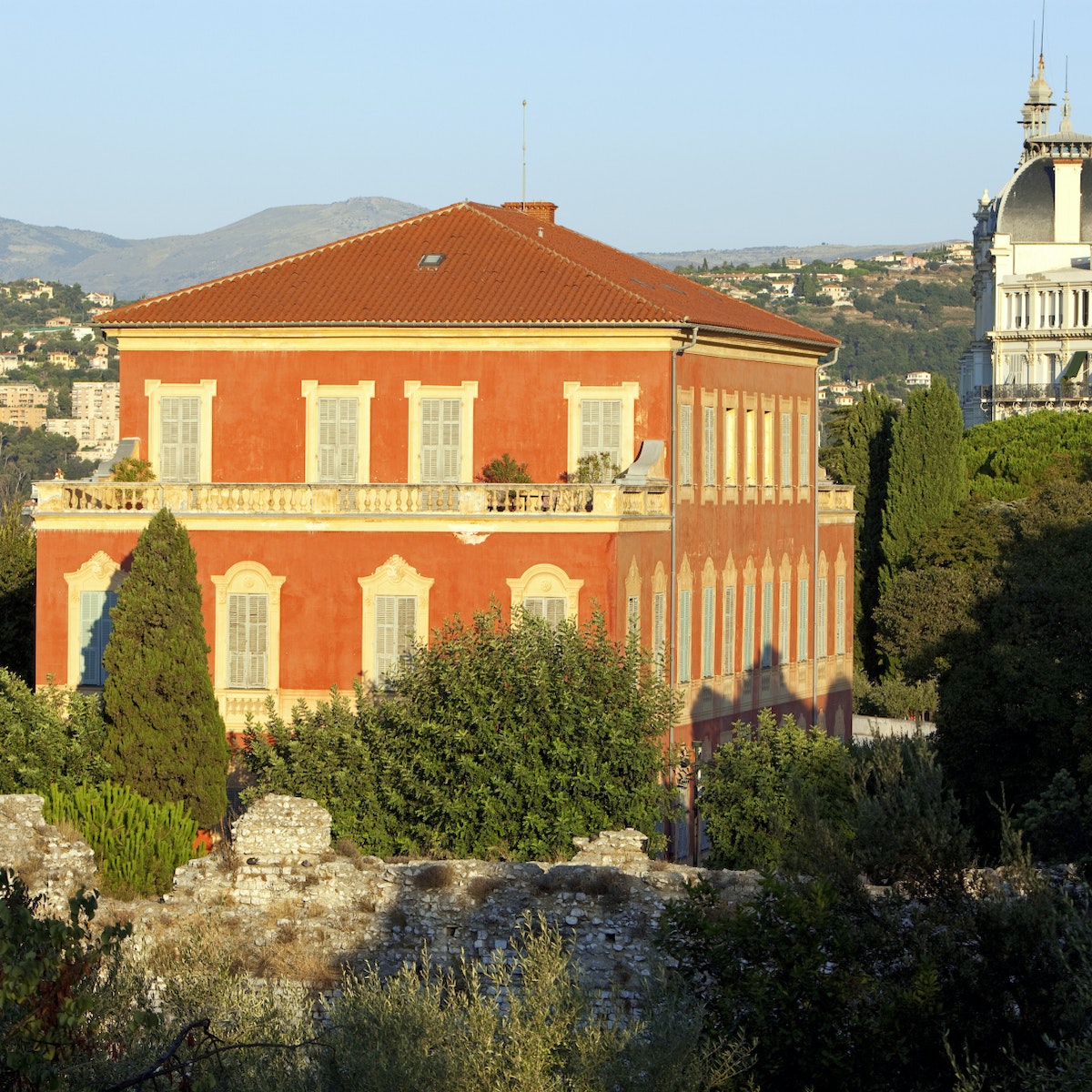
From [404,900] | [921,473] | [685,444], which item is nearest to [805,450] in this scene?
[685,444]

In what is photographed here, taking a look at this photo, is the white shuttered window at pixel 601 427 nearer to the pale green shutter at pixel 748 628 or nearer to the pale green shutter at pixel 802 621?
the pale green shutter at pixel 748 628

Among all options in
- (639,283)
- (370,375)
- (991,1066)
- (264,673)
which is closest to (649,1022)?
(991,1066)

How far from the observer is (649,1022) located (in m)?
17.3

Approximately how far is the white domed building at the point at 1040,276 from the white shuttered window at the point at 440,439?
102239 mm

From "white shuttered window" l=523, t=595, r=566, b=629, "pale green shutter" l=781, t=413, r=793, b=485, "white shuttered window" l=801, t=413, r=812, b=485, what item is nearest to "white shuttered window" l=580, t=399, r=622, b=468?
"white shuttered window" l=523, t=595, r=566, b=629

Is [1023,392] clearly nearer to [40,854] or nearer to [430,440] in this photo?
[430,440]

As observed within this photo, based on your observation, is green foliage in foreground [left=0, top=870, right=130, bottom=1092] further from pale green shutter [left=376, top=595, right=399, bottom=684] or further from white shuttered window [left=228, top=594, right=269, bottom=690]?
white shuttered window [left=228, top=594, right=269, bottom=690]

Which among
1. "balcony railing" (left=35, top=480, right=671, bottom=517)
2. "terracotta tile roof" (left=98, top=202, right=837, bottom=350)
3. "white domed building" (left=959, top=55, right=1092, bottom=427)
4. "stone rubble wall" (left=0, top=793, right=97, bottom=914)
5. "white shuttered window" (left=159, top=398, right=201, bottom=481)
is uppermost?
"white domed building" (left=959, top=55, right=1092, bottom=427)

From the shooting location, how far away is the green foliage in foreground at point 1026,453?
7856 cm

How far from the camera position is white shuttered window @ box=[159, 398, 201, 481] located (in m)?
41.7

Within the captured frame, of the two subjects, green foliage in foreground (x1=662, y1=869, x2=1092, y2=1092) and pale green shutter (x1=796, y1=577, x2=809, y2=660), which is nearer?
green foliage in foreground (x1=662, y1=869, x2=1092, y2=1092)

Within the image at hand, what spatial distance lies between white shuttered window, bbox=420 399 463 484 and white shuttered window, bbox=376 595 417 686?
3.49 metres

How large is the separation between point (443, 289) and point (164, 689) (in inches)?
440

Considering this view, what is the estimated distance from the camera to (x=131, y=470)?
132 feet
